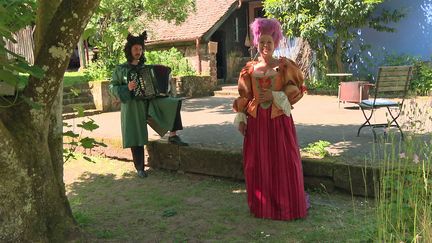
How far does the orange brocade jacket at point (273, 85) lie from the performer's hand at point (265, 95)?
2.5 inches

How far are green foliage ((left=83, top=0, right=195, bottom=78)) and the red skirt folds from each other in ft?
28.0

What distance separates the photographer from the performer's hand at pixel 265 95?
4.43 metres

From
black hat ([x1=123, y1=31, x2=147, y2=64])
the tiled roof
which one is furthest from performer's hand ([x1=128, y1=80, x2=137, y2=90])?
the tiled roof

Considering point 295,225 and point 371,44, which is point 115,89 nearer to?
point 295,225

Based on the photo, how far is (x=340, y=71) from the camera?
15203 mm

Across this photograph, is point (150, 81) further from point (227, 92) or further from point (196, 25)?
point (196, 25)

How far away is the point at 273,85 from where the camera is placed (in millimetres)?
4492

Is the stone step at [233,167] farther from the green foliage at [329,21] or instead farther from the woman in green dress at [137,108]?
the green foliage at [329,21]

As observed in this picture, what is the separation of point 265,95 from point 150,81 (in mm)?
2379

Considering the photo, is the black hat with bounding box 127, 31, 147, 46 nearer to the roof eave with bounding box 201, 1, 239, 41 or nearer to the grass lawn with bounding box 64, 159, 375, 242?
the grass lawn with bounding box 64, 159, 375, 242

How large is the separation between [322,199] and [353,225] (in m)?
1.03

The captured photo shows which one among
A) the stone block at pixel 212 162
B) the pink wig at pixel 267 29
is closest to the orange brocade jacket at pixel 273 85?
the pink wig at pixel 267 29

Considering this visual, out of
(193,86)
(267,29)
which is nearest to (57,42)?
(267,29)

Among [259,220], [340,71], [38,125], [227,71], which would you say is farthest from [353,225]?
[227,71]
